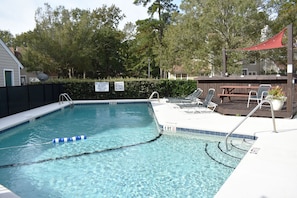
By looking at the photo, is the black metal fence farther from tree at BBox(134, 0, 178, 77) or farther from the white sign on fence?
tree at BBox(134, 0, 178, 77)

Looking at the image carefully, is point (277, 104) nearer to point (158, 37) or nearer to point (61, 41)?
point (61, 41)

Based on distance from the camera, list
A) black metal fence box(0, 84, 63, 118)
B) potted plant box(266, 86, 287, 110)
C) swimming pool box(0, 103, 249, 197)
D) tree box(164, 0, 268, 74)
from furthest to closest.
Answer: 1. tree box(164, 0, 268, 74)
2. black metal fence box(0, 84, 63, 118)
3. potted plant box(266, 86, 287, 110)
4. swimming pool box(0, 103, 249, 197)

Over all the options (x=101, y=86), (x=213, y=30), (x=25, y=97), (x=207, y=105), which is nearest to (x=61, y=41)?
(x=101, y=86)

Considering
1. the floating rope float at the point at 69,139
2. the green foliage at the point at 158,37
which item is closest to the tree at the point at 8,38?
the green foliage at the point at 158,37

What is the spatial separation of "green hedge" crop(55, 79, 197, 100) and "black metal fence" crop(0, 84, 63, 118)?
1.27m

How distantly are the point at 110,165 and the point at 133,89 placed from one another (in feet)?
41.1

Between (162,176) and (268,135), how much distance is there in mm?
2928

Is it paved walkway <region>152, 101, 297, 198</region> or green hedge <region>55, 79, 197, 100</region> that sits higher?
green hedge <region>55, 79, 197, 100</region>

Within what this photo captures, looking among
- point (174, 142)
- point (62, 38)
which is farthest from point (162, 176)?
point (62, 38)

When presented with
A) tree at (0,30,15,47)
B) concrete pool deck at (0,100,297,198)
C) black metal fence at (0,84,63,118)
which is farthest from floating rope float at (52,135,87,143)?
tree at (0,30,15,47)

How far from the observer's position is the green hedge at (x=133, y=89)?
57.3ft

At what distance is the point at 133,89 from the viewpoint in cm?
1778

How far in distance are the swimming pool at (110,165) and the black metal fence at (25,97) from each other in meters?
2.42

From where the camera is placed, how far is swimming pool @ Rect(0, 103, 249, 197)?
429 cm
